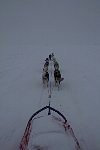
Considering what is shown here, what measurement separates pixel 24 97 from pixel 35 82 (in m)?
2.07

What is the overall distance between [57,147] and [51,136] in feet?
1.11

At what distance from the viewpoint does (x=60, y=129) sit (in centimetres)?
564

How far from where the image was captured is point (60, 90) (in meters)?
9.64

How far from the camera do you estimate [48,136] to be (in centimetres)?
532

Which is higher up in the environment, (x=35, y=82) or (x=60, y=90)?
(x=35, y=82)

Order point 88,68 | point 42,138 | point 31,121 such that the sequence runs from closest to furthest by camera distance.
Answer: point 42,138 → point 31,121 → point 88,68

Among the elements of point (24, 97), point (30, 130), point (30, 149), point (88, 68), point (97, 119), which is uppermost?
point (88, 68)

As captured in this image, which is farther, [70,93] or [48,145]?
[70,93]

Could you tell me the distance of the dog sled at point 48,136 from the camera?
5.05 m

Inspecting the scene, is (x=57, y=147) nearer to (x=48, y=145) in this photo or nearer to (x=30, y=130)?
(x=48, y=145)

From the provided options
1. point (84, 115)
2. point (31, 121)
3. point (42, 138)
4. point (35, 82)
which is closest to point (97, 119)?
point (84, 115)

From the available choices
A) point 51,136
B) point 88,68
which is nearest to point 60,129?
point 51,136

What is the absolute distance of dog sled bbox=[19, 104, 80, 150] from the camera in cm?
505

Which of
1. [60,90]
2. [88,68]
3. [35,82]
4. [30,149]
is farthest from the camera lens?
[88,68]
